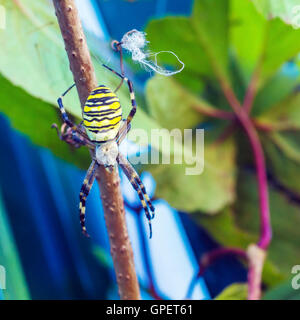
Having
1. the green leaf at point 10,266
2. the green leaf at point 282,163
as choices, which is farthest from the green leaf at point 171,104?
the green leaf at point 10,266

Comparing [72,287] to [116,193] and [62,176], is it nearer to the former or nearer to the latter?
[62,176]

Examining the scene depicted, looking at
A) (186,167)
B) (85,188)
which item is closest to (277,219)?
(186,167)

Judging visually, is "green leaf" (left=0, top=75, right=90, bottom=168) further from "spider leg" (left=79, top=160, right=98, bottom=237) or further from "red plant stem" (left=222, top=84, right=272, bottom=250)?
"red plant stem" (left=222, top=84, right=272, bottom=250)

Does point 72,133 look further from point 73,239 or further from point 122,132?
point 73,239

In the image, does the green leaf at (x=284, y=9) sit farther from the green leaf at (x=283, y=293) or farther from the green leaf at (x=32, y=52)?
the green leaf at (x=283, y=293)

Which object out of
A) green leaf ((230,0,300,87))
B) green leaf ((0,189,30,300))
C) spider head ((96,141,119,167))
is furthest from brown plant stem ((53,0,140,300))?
green leaf ((230,0,300,87))

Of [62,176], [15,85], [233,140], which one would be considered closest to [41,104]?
[15,85]

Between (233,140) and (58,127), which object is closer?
(58,127)
